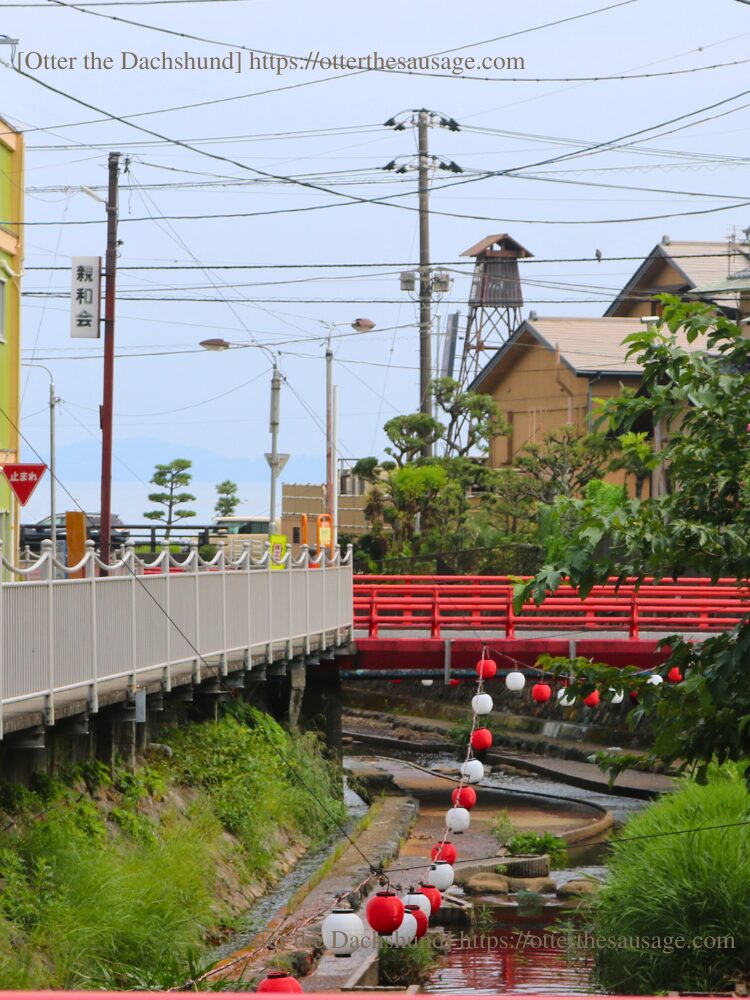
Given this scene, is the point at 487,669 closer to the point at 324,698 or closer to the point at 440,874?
the point at 324,698

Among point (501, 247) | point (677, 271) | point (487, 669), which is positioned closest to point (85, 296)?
point (487, 669)

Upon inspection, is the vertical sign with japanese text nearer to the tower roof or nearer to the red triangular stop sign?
the red triangular stop sign

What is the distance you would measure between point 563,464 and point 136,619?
29.6 meters

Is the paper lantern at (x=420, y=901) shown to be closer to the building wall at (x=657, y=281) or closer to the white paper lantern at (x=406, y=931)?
the white paper lantern at (x=406, y=931)

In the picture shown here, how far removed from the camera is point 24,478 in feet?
71.5

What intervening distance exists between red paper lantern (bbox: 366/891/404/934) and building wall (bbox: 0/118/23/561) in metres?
16.9

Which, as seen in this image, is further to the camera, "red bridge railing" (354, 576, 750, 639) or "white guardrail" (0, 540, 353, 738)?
"red bridge railing" (354, 576, 750, 639)

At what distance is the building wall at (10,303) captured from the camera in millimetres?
29109

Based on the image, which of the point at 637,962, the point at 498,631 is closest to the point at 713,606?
the point at 498,631

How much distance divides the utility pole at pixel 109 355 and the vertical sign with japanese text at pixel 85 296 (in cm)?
91

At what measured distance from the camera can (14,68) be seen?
20078 millimetres

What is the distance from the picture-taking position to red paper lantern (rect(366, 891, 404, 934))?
1332 cm

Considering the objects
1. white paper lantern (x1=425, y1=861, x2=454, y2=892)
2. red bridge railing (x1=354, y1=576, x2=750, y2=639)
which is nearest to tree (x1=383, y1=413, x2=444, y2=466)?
red bridge railing (x1=354, y1=576, x2=750, y2=639)

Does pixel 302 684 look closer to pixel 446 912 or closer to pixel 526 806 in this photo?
pixel 526 806
